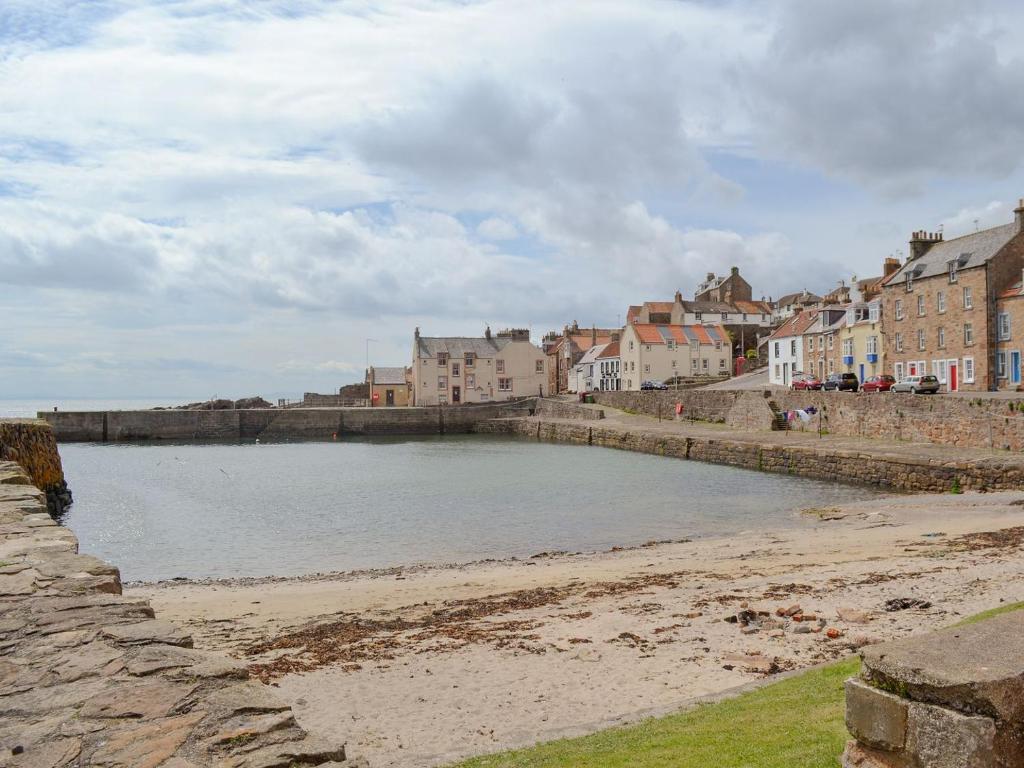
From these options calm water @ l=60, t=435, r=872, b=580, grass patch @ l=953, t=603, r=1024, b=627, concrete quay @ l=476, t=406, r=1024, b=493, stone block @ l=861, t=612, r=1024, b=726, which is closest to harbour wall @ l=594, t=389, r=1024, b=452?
concrete quay @ l=476, t=406, r=1024, b=493

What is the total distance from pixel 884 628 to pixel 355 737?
6.73m

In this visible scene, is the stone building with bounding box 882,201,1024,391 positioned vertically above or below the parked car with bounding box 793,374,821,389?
above

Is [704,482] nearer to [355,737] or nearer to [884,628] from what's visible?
[884,628]

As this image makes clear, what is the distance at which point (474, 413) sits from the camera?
8575 centimetres

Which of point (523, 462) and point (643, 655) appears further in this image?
point (523, 462)

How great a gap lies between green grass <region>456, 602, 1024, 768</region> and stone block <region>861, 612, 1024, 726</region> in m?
1.37

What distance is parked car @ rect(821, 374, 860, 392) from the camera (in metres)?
→ 50.3

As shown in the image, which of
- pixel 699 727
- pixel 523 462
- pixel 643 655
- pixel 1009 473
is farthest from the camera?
pixel 523 462

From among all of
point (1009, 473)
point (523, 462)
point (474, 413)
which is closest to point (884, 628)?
point (1009, 473)

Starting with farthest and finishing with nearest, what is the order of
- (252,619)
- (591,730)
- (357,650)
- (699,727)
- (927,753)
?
(252,619)
(357,650)
(591,730)
(699,727)
(927,753)

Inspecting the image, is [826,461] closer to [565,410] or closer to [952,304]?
[952,304]

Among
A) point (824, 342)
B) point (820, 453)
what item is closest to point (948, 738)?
point (820, 453)

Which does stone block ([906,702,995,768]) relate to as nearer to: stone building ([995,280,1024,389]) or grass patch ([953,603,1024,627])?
grass patch ([953,603,1024,627])

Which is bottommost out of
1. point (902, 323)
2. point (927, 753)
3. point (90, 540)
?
point (90, 540)
